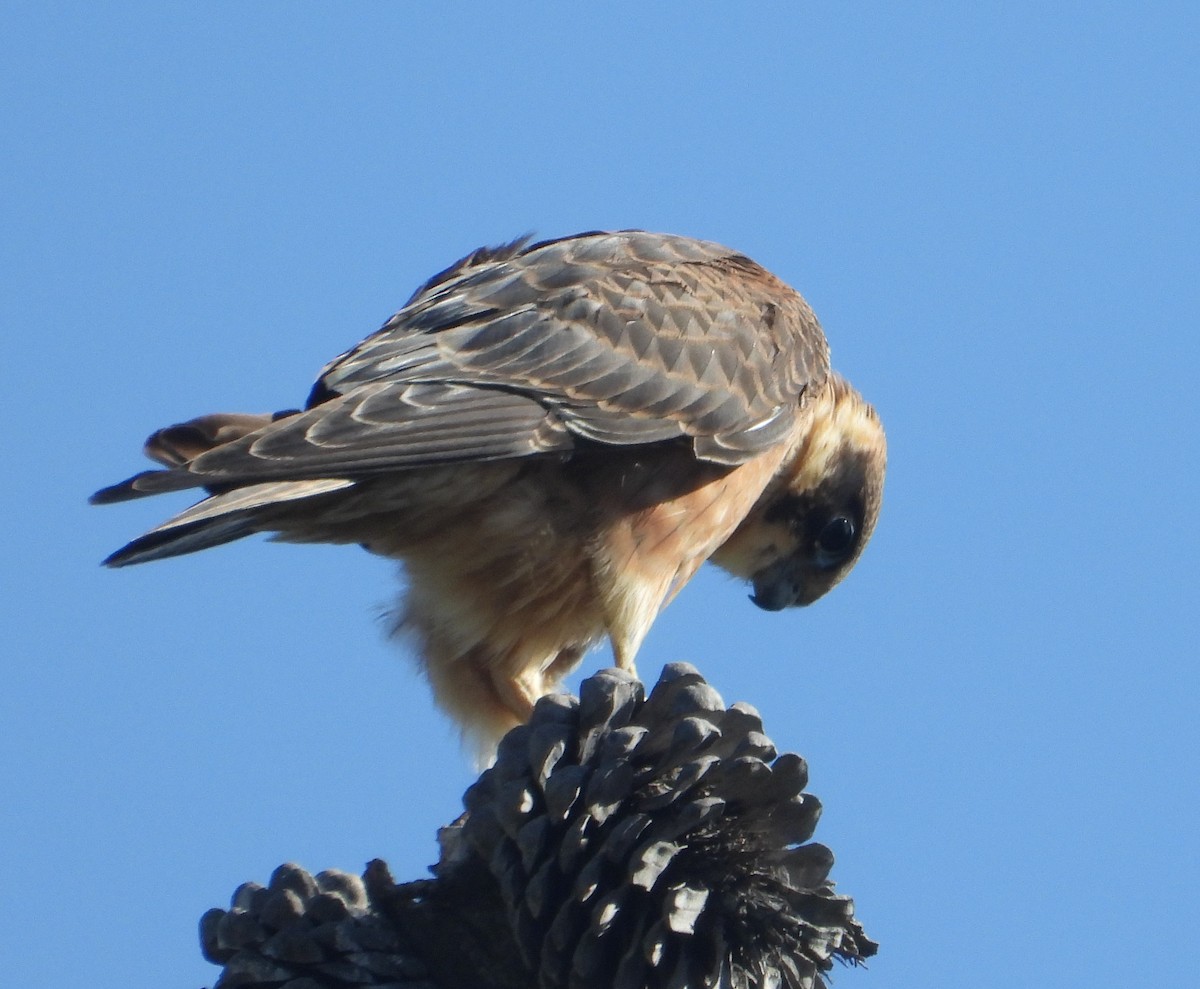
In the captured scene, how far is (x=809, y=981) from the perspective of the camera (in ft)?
7.58

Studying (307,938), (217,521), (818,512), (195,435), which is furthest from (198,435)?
(818,512)

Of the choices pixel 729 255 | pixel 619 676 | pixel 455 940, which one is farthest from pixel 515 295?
pixel 455 940

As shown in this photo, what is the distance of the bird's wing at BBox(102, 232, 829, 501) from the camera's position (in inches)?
127

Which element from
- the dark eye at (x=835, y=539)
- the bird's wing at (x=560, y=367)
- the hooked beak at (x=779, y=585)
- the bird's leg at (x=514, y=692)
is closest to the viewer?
the bird's wing at (x=560, y=367)

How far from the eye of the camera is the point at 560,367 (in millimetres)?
3822

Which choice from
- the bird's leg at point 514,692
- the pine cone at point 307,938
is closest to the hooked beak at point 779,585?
the bird's leg at point 514,692

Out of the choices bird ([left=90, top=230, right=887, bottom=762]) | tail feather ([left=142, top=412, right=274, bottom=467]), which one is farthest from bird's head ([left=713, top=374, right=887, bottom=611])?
tail feather ([left=142, top=412, right=274, bottom=467])

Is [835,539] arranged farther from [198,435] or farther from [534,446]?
[198,435]

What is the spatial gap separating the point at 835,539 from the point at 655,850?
118 inches

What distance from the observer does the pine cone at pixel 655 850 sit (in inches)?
85.0

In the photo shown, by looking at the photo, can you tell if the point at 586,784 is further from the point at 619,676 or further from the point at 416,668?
the point at 416,668

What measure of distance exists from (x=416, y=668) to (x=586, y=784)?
72.8 inches

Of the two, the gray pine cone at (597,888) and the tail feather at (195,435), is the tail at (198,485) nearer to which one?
the tail feather at (195,435)

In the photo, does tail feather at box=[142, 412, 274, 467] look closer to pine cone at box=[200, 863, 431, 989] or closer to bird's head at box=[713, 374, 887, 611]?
pine cone at box=[200, 863, 431, 989]
